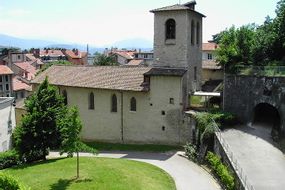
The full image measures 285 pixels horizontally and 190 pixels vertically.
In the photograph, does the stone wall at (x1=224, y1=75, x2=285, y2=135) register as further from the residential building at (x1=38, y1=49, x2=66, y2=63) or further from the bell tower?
the residential building at (x1=38, y1=49, x2=66, y2=63)

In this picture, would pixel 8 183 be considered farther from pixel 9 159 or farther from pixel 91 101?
pixel 91 101

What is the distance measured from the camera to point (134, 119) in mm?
42969

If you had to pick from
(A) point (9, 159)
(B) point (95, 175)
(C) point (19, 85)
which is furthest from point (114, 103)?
(C) point (19, 85)

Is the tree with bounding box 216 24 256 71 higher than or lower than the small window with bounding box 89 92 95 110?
higher

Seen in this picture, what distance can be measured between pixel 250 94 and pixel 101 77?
1843cm

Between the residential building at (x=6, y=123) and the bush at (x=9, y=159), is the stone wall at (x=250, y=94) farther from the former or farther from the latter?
the residential building at (x=6, y=123)

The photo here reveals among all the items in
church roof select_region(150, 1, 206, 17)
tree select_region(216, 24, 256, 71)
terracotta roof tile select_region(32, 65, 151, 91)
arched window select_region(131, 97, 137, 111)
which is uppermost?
church roof select_region(150, 1, 206, 17)

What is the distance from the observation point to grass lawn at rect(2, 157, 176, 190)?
28.5 m

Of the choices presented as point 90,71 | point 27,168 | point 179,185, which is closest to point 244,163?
point 179,185

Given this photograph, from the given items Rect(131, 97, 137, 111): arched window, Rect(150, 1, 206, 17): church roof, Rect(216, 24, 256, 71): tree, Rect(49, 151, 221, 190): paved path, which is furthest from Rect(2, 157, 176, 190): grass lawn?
Rect(150, 1, 206, 17): church roof

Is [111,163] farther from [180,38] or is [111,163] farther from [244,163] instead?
[180,38]

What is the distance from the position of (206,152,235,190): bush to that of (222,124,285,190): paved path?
126 centimetres

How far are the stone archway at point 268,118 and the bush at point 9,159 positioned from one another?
2572 centimetres

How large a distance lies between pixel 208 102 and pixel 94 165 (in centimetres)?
1673
